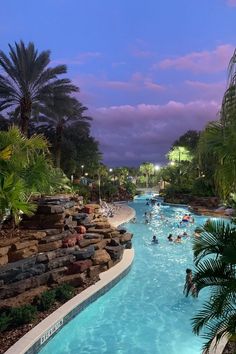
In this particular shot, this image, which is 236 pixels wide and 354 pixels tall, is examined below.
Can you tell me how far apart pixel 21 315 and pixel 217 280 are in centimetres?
461

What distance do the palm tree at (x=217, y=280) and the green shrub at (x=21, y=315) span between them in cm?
419

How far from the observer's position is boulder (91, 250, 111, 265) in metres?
11.6

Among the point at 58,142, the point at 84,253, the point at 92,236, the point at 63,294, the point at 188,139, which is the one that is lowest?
the point at 63,294

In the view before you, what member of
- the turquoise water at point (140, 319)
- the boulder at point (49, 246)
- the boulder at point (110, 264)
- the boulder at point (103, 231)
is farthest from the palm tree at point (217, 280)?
the boulder at point (103, 231)

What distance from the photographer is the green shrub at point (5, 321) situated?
7.30 metres

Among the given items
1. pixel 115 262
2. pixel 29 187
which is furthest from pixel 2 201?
pixel 115 262

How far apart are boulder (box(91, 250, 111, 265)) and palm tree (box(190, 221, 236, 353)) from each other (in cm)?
693

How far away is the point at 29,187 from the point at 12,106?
13846 mm

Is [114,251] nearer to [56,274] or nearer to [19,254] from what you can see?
[56,274]

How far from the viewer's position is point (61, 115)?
24031mm

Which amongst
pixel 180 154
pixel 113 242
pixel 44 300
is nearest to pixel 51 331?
pixel 44 300

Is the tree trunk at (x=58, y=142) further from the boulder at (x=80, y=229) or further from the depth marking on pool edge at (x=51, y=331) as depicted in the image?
the depth marking on pool edge at (x=51, y=331)

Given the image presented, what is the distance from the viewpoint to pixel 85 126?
104 ft

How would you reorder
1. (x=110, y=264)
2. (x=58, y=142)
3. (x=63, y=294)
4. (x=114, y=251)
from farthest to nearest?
(x=58, y=142) → (x=114, y=251) → (x=110, y=264) → (x=63, y=294)
